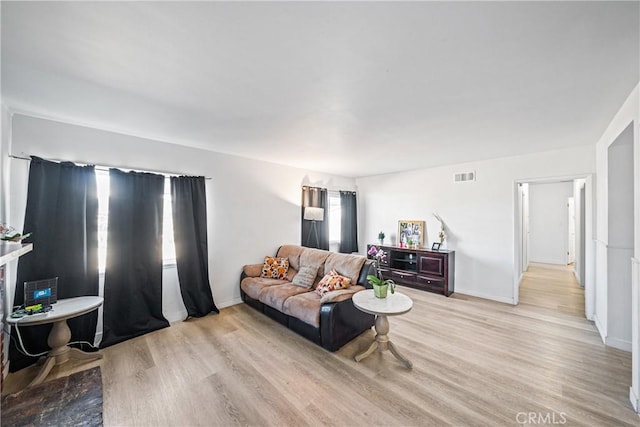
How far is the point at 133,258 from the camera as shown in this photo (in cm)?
289

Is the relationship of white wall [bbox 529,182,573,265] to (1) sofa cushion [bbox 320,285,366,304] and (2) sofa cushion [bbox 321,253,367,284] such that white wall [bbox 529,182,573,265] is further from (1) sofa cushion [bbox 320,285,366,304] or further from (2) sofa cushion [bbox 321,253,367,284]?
(1) sofa cushion [bbox 320,285,366,304]

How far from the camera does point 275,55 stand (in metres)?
1.46

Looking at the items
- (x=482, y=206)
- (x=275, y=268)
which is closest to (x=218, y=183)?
(x=275, y=268)

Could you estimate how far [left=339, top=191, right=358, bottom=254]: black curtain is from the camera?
18.7 ft

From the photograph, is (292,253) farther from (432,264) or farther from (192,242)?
(432,264)

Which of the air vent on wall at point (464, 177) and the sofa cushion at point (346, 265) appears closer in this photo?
the sofa cushion at point (346, 265)

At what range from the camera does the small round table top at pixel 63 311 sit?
1970 mm

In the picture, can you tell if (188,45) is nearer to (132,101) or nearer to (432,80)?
(132,101)

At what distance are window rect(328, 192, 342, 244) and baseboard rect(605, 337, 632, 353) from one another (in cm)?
422

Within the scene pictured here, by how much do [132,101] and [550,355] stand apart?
477cm

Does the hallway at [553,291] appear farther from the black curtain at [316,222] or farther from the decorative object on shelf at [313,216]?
the decorative object on shelf at [313,216]

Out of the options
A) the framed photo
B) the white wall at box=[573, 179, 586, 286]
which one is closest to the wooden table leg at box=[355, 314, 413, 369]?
the framed photo

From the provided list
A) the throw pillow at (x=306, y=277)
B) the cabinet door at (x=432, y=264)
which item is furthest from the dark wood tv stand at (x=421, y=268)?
the throw pillow at (x=306, y=277)

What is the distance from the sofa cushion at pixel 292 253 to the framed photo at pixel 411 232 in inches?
96.3
